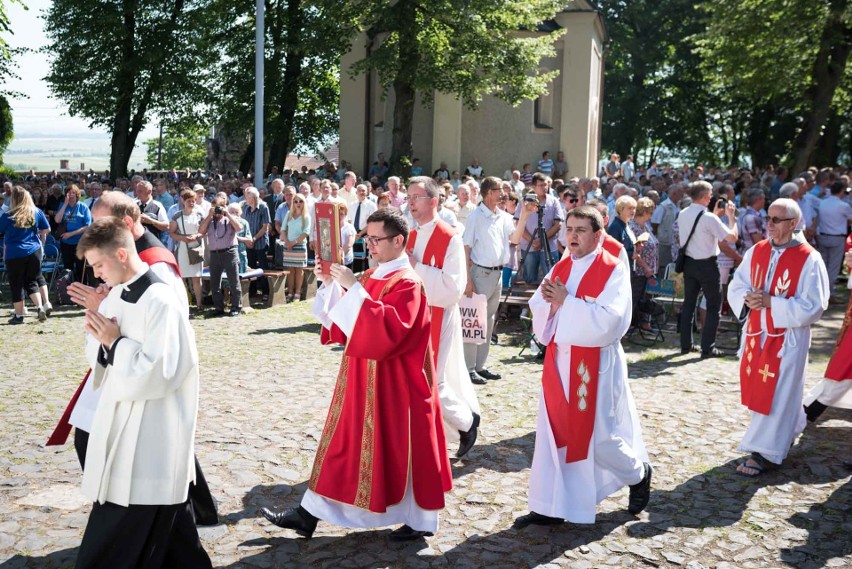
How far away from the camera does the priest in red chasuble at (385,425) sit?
504 cm

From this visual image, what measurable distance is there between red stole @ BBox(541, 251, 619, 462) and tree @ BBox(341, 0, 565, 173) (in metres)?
21.2

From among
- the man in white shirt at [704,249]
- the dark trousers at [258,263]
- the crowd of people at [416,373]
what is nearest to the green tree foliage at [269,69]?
the dark trousers at [258,263]

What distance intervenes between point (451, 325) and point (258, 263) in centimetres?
848

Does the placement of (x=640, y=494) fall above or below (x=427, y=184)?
below

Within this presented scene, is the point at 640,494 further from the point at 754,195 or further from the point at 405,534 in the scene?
the point at 754,195

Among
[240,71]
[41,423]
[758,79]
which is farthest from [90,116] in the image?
[41,423]

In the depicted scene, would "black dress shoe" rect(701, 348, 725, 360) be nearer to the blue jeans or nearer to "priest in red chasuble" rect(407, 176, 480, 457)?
the blue jeans

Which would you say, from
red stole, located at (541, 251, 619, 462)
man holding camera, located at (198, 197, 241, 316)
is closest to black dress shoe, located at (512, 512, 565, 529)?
red stole, located at (541, 251, 619, 462)

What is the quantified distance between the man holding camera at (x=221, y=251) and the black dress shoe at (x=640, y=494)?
8.95 meters

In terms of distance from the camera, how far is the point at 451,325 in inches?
288

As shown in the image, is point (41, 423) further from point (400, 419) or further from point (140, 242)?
point (400, 419)

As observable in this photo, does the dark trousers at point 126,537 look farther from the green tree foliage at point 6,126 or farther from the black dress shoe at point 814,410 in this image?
the green tree foliage at point 6,126

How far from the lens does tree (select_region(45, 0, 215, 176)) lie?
106ft

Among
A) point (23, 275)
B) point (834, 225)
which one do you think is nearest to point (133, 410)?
point (23, 275)
